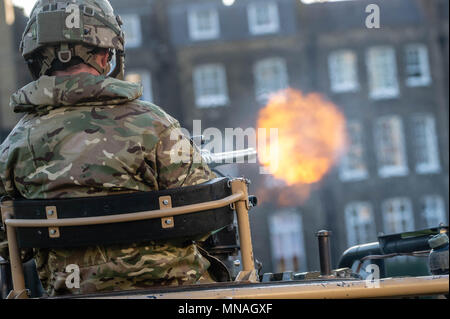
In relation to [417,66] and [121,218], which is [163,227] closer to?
[121,218]

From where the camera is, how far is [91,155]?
373 cm

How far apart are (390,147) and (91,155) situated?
32780 millimetres

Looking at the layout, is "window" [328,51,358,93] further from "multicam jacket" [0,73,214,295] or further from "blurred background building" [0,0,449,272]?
"multicam jacket" [0,73,214,295]

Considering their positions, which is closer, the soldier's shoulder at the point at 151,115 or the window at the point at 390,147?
the soldier's shoulder at the point at 151,115

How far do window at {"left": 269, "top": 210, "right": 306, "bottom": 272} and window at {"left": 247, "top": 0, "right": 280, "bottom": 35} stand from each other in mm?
7220

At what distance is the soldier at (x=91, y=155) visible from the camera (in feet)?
12.2

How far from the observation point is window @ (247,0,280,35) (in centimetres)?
3528

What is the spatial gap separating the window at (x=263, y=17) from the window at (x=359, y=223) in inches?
301

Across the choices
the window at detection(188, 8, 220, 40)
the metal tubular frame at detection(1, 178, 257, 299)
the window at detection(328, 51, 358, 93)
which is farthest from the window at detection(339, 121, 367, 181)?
the metal tubular frame at detection(1, 178, 257, 299)

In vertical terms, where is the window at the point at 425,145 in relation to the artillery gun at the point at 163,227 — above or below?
below

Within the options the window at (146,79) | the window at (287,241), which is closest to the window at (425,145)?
the window at (287,241)

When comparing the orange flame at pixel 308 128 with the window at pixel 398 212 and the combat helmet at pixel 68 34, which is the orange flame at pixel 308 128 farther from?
the combat helmet at pixel 68 34

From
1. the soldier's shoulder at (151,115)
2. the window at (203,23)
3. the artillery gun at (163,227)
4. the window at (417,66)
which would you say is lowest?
the artillery gun at (163,227)
